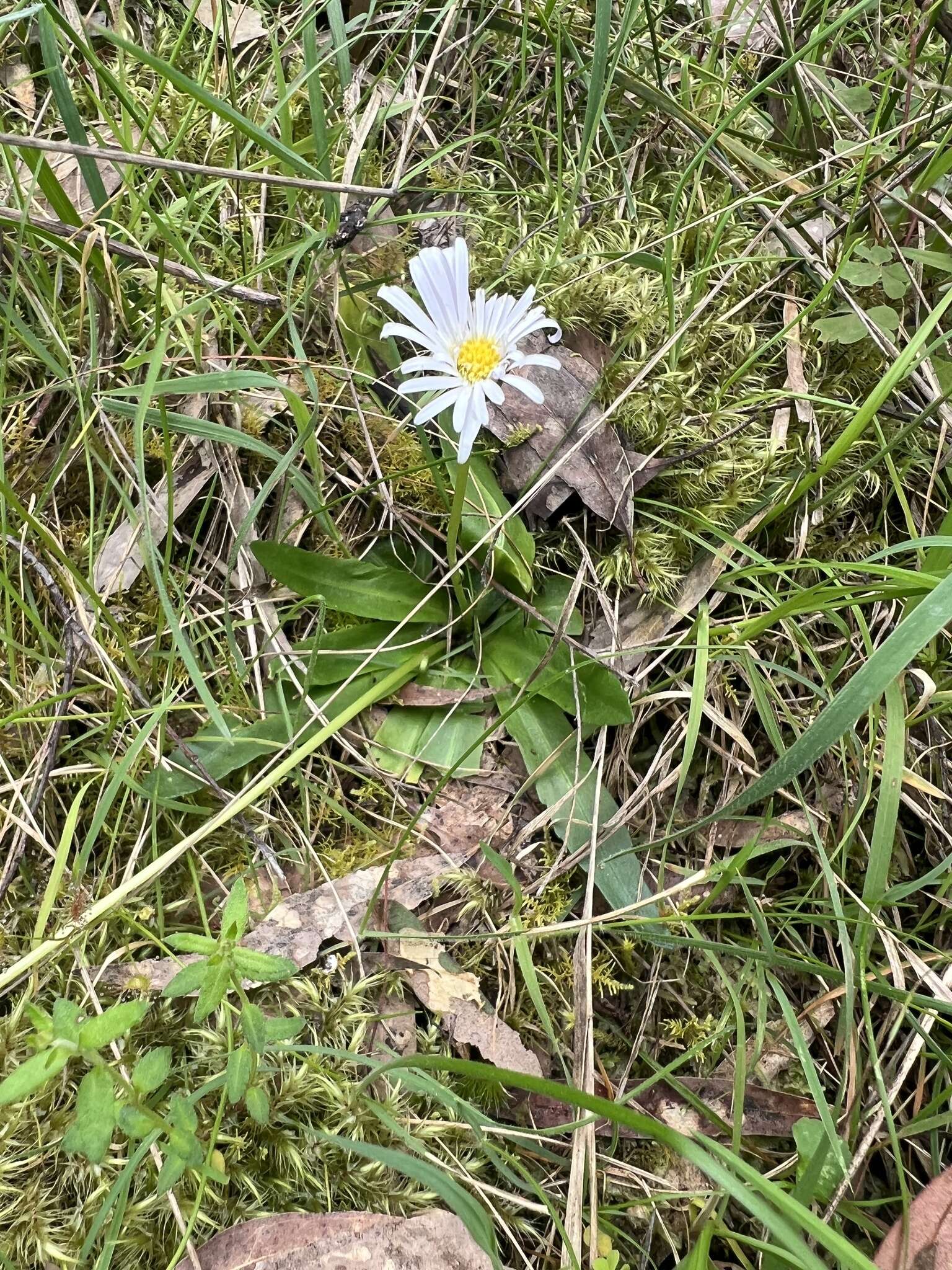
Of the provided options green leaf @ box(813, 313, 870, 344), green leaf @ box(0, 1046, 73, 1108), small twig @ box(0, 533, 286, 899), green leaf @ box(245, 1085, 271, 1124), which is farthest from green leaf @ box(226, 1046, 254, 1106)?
green leaf @ box(813, 313, 870, 344)

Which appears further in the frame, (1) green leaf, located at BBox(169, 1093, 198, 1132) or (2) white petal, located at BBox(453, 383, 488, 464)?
(2) white petal, located at BBox(453, 383, 488, 464)

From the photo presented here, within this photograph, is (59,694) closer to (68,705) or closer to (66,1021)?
(68,705)

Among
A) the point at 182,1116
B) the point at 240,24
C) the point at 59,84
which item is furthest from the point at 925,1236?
the point at 240,24

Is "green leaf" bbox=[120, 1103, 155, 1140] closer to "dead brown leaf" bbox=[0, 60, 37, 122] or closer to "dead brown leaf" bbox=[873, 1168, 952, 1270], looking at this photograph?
"dead brown leaf" bbox=[873, 1168, 952, 1270]

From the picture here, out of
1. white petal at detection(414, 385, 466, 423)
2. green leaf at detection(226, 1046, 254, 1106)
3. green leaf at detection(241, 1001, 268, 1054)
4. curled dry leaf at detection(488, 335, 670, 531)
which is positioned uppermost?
white petal at detection(414, 385, 466, 423)

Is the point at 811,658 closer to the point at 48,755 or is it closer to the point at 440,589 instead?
the point at 440,589

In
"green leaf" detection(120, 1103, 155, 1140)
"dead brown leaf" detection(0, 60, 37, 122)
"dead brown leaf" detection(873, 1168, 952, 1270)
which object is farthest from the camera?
"dead brown leaf" detection(0, 60, 37, 122)
